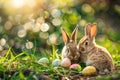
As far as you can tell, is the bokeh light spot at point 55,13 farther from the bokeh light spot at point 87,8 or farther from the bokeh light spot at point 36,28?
the bokeh light spot at point 87,8

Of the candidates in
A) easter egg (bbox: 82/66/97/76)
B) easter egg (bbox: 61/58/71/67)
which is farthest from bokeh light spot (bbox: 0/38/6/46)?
easter egg (bbox: 82/66/97/76)

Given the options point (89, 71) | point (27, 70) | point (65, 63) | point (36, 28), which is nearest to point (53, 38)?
point (36, 28)

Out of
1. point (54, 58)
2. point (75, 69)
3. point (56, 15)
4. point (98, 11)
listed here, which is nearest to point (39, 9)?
point (56, 15)

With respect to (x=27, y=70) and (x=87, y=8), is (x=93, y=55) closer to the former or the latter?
(x=27, y=70)

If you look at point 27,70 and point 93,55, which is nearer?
point 27,70

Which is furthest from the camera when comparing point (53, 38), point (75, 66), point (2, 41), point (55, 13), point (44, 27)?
point (55, 13)

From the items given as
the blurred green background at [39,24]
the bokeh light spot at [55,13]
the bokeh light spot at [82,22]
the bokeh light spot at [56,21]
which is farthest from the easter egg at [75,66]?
the bokeh light spot at [82,22]

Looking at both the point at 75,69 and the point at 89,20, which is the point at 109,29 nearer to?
the point at 89,20

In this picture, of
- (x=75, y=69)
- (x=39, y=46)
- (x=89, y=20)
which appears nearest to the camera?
(x=75, y=69)
